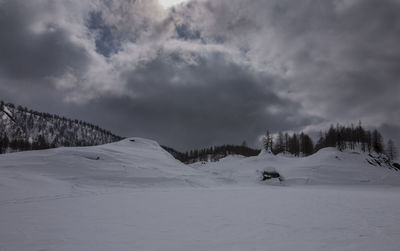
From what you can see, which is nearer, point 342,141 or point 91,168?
point 91,168

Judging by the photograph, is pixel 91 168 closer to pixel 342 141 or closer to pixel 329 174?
Result: pixel 329 174

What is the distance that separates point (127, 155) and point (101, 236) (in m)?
24.0

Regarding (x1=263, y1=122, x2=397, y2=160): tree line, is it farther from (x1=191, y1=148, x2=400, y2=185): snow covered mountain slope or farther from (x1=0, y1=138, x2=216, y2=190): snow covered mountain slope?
(x1=0, y1=138, x2=216, y2=190): snow covered mountain slope

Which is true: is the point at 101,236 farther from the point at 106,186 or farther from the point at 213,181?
the point at 213,181

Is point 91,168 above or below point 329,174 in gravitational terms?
above

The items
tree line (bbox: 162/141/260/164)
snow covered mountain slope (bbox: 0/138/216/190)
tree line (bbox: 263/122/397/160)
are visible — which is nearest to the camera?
snow covered mountain slope (bbox: 0/138/216/190)

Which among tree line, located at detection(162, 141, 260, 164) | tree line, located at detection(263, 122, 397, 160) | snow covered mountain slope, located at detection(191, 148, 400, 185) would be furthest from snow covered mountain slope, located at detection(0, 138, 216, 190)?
tree line, located at detection(162, 141, 260, 164)

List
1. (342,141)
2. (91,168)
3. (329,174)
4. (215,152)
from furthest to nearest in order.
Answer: (215,152) < (342,141) < (329,174) < (91,168)

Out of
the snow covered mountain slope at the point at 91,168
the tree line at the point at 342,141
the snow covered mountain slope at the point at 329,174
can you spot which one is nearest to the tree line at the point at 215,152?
the tree line at the point at 342,141

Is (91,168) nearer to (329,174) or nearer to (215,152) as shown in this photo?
(329,174)

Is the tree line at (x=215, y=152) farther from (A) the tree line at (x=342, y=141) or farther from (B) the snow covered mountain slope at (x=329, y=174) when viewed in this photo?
(B) the snow covered mountain slope at (x=329, y=174)

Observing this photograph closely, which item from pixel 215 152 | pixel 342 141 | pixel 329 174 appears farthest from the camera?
pixel 215 152

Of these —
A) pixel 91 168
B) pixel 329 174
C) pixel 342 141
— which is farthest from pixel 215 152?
pixel 91 168

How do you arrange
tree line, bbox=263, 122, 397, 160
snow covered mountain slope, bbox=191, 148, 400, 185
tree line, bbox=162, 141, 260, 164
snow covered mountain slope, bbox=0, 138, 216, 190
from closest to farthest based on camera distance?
snow covered mountain slope, bbox=0, 138, 216, 190, snow covered mountain slope, bbox=191, 148, 400, 185, tree line, bbox=263, 122, 397, 160, tree line, bbox=162, 141, 260, 164
